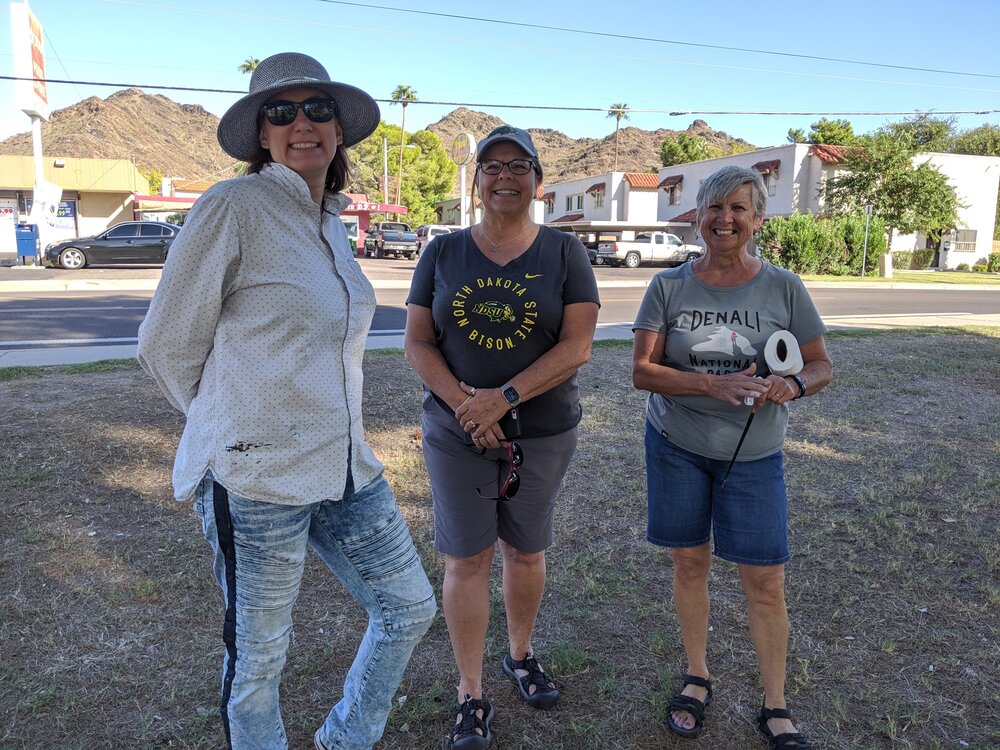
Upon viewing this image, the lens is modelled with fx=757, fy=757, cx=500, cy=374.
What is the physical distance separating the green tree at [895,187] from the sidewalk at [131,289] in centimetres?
1035

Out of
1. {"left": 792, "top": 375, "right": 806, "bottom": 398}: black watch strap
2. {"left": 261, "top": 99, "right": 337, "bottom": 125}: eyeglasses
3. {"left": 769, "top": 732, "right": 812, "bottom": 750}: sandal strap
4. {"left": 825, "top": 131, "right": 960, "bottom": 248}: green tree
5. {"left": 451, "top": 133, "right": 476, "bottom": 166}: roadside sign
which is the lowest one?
{"left": 769, "top": 732, "right": 812, "bottom": 750}: sandal strap

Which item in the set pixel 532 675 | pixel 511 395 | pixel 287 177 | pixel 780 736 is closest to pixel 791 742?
pixel 780 736

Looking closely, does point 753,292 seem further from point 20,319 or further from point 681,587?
point 20,319

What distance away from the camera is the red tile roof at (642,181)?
170ft

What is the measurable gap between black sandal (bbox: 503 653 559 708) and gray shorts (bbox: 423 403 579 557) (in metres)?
0.54

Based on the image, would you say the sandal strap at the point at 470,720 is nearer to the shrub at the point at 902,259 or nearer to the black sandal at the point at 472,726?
the black sandal at the point at 472,726

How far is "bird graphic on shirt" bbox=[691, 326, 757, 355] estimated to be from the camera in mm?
2459

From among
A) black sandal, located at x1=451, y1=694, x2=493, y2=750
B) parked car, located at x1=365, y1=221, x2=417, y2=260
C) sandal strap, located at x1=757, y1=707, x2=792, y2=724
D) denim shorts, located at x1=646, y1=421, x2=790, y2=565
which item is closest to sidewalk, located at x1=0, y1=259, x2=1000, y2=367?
black sandal, located at x1=451, y1=694, x2=493, y2=750

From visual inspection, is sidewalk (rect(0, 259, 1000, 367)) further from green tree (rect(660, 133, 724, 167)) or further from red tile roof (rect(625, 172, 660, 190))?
green tree (rect(660, 133, 724, 167))

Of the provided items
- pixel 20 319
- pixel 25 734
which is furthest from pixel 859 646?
pixel 20 319

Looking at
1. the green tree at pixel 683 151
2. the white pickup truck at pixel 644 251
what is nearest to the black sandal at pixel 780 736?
the white pickup truck at pixel 644 251

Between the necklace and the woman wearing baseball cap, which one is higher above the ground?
the necklace

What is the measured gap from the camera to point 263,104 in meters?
1.95

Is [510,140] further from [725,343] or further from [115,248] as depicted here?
[115,248]
